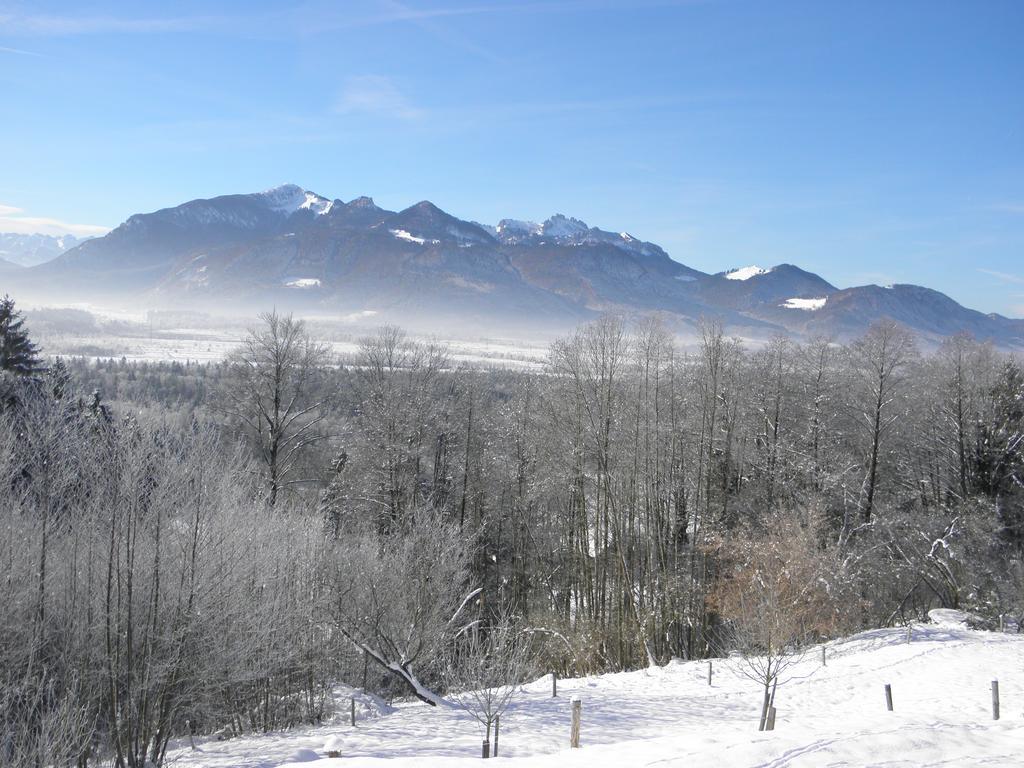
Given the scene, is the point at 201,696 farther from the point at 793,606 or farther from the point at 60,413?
the point at 793,606

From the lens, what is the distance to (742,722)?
16297 mm

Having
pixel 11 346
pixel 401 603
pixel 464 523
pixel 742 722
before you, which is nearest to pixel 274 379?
pixel 464 523

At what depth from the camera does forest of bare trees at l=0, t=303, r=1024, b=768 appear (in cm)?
1398

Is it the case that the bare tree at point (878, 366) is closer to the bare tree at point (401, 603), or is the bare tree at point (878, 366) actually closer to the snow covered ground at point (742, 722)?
the snow covered ground at point (742, 722)

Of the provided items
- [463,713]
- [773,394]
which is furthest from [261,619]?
[773,394]

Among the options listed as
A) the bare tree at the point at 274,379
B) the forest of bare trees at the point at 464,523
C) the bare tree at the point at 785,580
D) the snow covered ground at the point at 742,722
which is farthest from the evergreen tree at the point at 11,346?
the bare tree at the point at 785,580

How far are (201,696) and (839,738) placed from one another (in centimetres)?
1247

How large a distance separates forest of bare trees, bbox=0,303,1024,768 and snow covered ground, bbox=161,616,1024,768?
149 centimetres

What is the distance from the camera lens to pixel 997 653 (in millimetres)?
21219

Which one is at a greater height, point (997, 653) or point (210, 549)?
point (210, 549)

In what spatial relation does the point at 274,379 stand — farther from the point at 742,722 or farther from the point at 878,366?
the point at 878,366

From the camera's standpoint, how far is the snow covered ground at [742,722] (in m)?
9.27

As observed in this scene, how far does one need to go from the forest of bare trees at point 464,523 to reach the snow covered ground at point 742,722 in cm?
149

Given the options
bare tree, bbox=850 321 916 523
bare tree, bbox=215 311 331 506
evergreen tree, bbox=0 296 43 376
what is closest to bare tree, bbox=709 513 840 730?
bare tree, bbox=850 321 916 523
